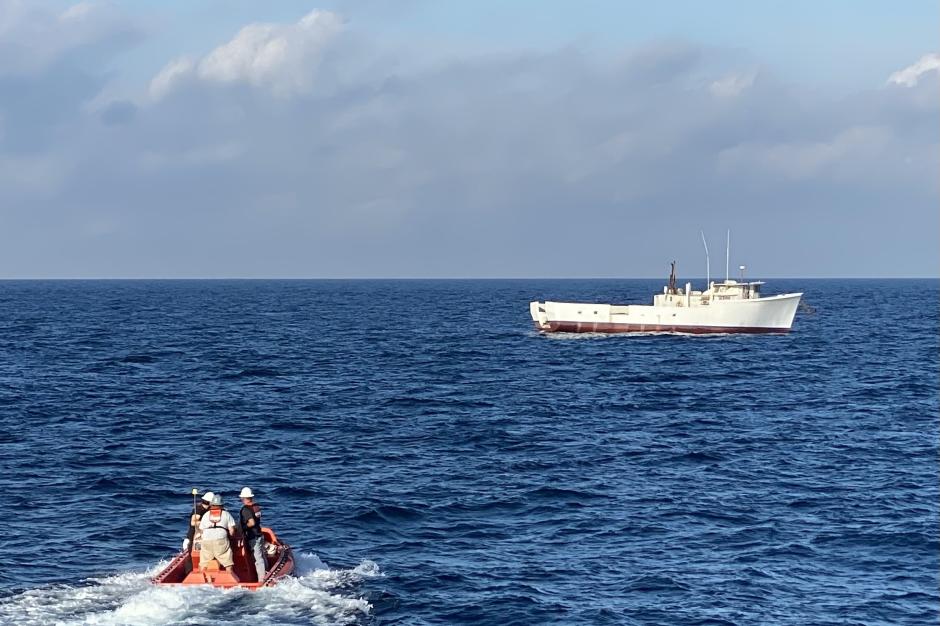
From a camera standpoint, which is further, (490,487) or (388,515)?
(490,487)

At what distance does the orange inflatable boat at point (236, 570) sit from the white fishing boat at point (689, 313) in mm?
69465

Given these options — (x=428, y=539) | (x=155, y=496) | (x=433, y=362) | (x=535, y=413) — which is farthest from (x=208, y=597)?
(x=433, y=362)

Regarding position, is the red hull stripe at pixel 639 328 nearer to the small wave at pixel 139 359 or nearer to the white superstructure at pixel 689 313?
the white superstructure at pixel 689 313

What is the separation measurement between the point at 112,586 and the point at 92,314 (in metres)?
135

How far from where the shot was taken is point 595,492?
3444 cm

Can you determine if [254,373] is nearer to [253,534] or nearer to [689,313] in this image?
[689,313]

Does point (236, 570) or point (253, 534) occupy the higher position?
point (253, 534)

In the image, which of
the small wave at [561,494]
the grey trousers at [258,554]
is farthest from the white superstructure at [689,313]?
the grey trousers at [258,554]

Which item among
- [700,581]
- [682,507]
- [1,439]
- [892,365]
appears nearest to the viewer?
[700,581]

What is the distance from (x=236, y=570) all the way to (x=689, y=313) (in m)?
72.1

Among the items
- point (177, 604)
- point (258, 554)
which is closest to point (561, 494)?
point (258, 554)

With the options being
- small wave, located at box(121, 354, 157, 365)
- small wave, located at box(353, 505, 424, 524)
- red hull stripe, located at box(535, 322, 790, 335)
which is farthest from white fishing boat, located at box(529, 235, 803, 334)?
small wave, located at box(353, 505, 424, 524)

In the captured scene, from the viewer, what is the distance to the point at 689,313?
9231 centimetres

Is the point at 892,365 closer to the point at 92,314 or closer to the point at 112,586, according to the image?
the point at 112,586
